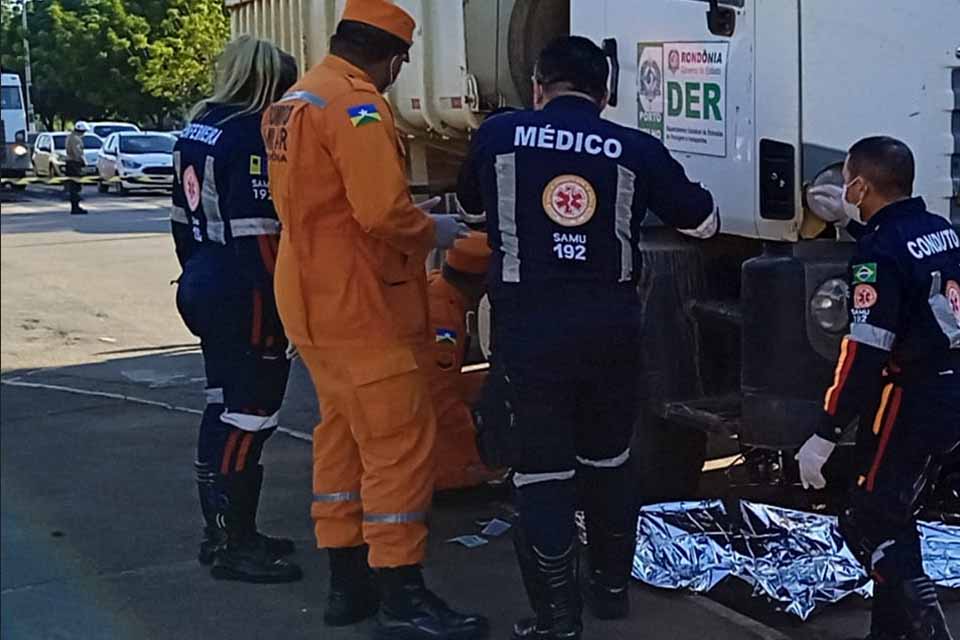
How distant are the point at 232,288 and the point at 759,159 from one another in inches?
73.7

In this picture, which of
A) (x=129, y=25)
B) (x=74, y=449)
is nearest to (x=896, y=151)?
(x=74, y=449)

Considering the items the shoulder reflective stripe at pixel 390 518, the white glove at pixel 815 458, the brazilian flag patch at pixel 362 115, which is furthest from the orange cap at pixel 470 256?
the white glove at pixel 815 458

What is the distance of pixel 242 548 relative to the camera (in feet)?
16.9

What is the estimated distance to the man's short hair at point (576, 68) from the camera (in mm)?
4184

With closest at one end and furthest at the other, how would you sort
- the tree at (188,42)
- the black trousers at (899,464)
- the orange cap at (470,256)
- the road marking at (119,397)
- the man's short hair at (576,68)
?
1. the black trousers at (899,464)
2. the man's short hair at (576,68)
3. the orange cap at (470,256)
4. the road marking at (119,397)
5. the tree at (188,42)

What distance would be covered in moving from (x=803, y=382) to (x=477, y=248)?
160 cm

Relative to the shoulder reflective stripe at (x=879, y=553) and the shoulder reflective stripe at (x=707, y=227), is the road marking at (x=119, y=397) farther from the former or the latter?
the shoulder reflective stripe at (x=879, y=553)

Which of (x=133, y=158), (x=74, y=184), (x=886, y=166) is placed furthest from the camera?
(x=133, y=158)

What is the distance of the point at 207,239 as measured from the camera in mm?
5047

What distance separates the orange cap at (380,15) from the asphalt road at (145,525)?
4.02ft

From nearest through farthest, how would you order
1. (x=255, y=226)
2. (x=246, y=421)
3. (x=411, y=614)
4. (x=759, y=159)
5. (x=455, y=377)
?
(x=411, y=614), (x=759, y=159), (x=255, y=226), (x=246, y=421), (x=455, y=377)

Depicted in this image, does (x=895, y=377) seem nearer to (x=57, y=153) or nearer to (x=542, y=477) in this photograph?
(x=542, y=477)

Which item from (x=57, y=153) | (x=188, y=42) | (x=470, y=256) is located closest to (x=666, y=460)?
(x=470, y=256)

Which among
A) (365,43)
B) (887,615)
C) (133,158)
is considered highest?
(365,43)
